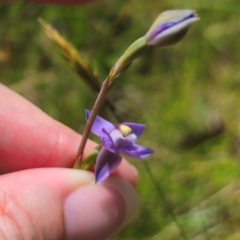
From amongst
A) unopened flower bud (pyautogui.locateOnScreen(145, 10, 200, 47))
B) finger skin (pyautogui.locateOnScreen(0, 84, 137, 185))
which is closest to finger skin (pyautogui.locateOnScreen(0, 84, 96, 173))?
finger skin (pyautogui.locateOnScreen(0, 84, 137, 185))

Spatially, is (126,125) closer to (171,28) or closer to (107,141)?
(107,141)

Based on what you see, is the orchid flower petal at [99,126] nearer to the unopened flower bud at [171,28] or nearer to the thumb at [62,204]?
the thumb at [62,204]

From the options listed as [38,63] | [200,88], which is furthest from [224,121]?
[38,63]

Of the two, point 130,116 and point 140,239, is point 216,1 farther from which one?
point 140,239

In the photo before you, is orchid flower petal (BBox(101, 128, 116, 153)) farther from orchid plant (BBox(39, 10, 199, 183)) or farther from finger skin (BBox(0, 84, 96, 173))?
finger skin (BBox(0, 84, 96, 173))

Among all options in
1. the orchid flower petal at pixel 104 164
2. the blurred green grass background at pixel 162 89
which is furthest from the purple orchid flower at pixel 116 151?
the blurred green grass background at pixel 162 89
